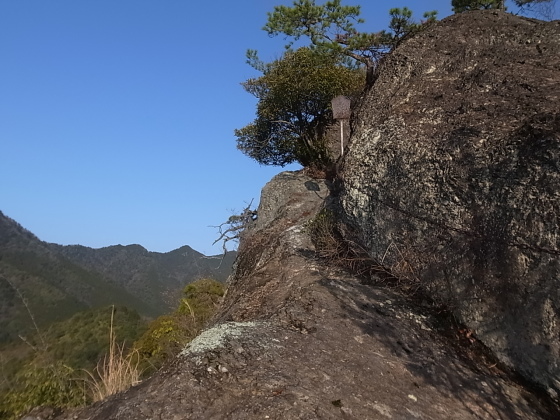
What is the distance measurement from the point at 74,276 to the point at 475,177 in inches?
4109

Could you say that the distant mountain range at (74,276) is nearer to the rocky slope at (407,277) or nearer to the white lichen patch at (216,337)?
the rocky slope at (407,277)

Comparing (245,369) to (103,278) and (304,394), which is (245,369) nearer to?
(304,394)

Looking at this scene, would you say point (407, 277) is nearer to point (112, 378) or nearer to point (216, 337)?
point (216, 337)

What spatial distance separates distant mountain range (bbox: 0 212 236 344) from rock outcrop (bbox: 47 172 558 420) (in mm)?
38157

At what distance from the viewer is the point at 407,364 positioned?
426cm

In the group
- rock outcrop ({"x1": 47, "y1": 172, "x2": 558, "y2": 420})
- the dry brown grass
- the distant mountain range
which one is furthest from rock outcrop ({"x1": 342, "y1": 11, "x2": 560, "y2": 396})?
the distant mountain range

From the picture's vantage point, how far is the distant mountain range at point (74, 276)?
225 ft

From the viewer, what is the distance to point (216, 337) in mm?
4203

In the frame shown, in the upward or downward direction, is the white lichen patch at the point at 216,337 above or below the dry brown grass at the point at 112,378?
above

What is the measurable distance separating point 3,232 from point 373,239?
126m

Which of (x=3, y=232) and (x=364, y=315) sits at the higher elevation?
(x=3, y=232)

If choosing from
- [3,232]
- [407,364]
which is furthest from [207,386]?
[3,232]

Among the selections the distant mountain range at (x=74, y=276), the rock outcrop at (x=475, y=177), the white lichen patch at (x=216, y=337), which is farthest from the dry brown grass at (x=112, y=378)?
the distant mountain range at (x=74, y=276)

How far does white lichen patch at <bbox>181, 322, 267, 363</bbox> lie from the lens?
3980 millimetres
